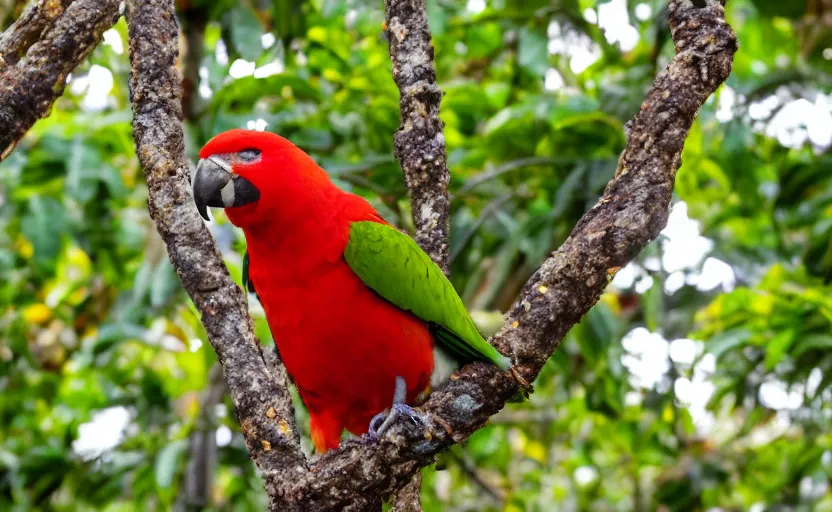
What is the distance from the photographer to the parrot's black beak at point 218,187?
2.43 m

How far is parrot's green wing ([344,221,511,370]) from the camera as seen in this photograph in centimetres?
250

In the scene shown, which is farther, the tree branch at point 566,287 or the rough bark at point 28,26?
the rough bark at point 28,26

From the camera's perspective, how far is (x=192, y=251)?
6.73 feet

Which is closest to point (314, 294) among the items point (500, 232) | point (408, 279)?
point (408, 279)

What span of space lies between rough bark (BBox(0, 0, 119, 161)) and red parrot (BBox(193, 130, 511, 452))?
42 centimetres

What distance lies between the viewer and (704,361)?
146 inches

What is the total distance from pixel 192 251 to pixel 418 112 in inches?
28.6

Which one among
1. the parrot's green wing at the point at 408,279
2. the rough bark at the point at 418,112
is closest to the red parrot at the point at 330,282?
the parrot's green wing at the point at 408,279

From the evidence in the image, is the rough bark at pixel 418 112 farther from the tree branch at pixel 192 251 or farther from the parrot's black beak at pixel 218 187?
the tree branch at pixel 192 251

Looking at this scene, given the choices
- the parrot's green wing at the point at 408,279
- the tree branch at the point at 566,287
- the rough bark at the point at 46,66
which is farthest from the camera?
the parrot's green wing at the point at 408,279

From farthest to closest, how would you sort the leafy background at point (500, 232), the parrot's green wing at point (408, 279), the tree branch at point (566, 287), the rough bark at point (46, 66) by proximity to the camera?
the leafy background at point (500, 232) → the parrot's green wing at point (408, 279) → the rough bark at point (46, 66) → the tree branch at point (566, 287)

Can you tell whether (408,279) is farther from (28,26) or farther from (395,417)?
(28,26)

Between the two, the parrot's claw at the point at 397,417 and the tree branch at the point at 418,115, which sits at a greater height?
the tree branch at the point at 418,115

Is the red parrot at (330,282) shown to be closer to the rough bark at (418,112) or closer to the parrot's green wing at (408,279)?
the parrot's green wing at (408,279)
